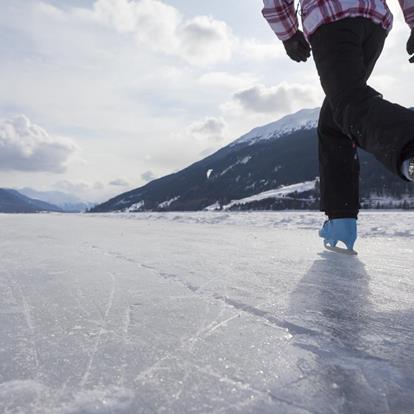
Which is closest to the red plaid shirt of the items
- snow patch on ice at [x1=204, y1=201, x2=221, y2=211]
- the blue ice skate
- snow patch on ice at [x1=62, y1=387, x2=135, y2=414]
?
the blue ice skate

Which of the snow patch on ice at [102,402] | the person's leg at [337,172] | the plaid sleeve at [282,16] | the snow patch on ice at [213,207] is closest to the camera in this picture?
the snow patch on ice at [102,402]

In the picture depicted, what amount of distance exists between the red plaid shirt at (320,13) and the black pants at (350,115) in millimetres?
35

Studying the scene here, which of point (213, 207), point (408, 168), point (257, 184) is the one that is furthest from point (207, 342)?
point (257, 184)

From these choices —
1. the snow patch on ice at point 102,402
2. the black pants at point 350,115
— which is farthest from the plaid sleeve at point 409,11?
the snow patch on ice at point 102,402

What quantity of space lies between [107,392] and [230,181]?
152544 mm

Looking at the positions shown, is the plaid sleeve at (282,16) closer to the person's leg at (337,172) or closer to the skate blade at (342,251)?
the person's leg at (337,172)

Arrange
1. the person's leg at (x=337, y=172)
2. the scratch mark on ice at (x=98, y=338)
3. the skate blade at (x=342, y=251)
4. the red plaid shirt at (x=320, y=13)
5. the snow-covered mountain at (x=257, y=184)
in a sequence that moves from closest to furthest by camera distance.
→ the scratch mark on ice at (x=98, y=338) → the red plaid shirt at (x=320, y=13) → the person's leg at (x=337, y=172) → the skate blade at (x=342, y=251) → the snow-covered mountain at (x=257, y=184)

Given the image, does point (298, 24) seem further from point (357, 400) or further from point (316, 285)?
point (357, 400)

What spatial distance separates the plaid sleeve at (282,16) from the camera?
204cm

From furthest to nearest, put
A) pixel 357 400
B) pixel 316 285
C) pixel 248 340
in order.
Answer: pixel 316 285
pixel 248 340
pixel 357 400

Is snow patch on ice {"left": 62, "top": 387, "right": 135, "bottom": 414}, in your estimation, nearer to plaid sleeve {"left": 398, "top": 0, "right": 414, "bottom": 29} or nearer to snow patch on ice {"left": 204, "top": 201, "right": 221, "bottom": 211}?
plaid sleeve {"left": 398, "top": 0, "right": 414, "bottom": 29}

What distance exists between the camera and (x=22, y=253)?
2.59m

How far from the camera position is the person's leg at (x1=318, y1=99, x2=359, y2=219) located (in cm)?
234

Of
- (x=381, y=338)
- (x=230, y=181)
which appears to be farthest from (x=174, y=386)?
(x=230, y=181)
